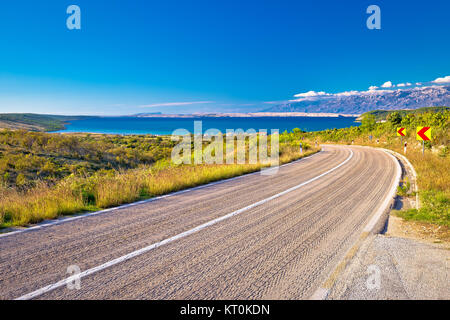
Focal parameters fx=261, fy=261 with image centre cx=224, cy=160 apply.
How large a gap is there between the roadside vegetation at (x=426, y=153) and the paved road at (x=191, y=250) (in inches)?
47.8

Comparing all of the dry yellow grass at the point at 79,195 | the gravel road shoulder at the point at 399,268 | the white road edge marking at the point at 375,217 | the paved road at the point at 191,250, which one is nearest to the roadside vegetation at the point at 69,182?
the dry yellow grass at the point at 79,195

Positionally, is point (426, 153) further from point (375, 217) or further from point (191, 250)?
point (191, 250)

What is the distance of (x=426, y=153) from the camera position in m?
17.7

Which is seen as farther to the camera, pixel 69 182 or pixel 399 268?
pixel 69 182

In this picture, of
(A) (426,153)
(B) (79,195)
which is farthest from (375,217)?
(A) (426,153)

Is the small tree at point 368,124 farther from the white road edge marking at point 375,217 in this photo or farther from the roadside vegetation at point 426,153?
the white road edge marking at point 375,217

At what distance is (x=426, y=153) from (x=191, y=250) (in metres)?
19.8

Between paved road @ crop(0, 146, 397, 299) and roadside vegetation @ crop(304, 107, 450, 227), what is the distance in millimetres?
1214

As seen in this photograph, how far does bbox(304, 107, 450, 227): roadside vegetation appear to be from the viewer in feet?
19.4

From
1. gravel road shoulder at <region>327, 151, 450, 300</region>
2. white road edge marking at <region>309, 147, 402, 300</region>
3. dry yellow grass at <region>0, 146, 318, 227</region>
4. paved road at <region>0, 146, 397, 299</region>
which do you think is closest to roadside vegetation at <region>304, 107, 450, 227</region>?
white road edge marking at <region>309, 147, 402, 300</region>

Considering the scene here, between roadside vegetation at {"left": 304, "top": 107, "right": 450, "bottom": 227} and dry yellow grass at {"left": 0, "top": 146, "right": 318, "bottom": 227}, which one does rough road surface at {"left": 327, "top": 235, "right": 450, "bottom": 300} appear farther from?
dry yellow grass at {"left": 0, "top": 146, "right": 318, "bottom": 227}

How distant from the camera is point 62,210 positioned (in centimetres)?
582
